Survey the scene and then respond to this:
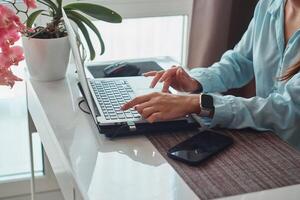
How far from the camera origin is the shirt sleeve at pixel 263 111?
4.21 feet

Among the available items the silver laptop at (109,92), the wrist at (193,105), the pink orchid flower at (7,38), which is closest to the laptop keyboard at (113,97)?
the silver laptop at (109,92)

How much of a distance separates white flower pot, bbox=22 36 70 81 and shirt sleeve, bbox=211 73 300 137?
510 mm

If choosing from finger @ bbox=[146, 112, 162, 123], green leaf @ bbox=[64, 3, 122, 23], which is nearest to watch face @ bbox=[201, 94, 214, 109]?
finger @ bbox=[146, 112, 162, 123]

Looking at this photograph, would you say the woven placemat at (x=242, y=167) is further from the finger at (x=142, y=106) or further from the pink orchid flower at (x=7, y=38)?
the pink orchid flower at (x=7, y=38)

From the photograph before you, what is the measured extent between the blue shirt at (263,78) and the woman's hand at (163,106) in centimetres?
6

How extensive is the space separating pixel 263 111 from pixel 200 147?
9.1 inches

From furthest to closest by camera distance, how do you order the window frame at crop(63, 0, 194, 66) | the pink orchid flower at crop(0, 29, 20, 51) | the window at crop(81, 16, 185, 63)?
the window at crop(81, 16, 185, 63), the window frame at crop(63, 0, 194, 66), the pink orchid flower at crop(0, 29, 20, 51)

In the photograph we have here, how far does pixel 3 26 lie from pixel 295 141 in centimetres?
86

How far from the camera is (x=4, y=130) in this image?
6.92 feet

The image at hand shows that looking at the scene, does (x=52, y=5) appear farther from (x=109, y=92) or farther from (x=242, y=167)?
(x=242, y=167)

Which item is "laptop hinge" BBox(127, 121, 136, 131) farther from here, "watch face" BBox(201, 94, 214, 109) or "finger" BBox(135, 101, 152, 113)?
"watch face" BBox(201, 94, 214, 109)

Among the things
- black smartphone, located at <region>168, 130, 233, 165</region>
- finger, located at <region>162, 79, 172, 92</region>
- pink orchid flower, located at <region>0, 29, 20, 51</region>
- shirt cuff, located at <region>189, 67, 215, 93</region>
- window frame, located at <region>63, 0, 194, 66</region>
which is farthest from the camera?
window frame, located at <region>63, 0, 194, 66</region>

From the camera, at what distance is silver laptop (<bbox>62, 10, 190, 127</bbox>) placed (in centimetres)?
128

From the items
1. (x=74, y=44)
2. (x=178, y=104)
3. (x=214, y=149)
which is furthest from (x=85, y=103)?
(x=214, y=149)
